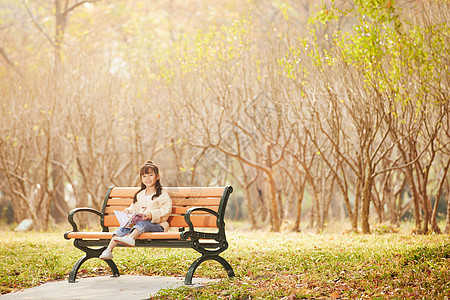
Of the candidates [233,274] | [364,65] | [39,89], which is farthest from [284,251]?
[39,89]

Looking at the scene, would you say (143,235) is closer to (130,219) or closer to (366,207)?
(130,219)

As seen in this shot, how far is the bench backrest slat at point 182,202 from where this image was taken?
5.96 m

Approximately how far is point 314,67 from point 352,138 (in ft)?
11.2

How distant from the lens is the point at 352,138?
13180 mm

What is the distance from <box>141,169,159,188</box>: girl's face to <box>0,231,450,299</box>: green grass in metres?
1.09

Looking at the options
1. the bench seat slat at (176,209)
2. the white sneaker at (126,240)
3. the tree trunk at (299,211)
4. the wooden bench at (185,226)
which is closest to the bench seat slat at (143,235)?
the wooden bench at (185,226)

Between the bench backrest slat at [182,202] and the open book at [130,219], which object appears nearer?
the open book at [130,219]

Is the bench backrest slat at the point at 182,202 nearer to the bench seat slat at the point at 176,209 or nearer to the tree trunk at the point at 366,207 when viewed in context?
the bench seat slat at the point at 176,209

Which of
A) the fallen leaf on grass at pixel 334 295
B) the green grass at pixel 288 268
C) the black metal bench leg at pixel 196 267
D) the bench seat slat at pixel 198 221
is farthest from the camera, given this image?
the bench seat slat at pixel 198 221

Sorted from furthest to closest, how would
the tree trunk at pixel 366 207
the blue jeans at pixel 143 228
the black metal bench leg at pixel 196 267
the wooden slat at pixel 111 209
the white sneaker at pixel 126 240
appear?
1. the tree trunk at pixel 366 207
2. the wooden slat at pixel 111 209
3. the blue jeans at pixel 143 228
4. the white sneaker at pixel 126 240
5. the black metal bench leg at pixel 196 267

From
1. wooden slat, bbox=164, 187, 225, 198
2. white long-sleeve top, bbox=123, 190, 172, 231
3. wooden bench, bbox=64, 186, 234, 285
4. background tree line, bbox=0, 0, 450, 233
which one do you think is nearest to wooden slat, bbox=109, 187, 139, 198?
wooden bench, bbox=64, 186, 234, 285

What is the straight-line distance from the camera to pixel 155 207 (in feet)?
20.2

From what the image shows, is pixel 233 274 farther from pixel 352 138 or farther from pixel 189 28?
pixel 189 28

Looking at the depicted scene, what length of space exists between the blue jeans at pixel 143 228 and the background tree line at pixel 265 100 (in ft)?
11.4
